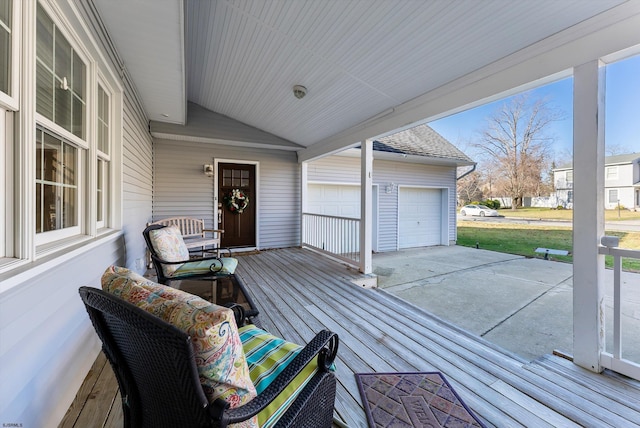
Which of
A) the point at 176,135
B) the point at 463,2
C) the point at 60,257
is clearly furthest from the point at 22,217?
the point at 176,135

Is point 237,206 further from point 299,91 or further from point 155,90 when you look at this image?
point 299,91

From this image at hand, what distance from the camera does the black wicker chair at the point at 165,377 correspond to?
72 cm

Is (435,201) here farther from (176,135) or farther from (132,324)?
(132,324)

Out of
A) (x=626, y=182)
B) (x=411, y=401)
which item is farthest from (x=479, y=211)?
(x=411, y=401)

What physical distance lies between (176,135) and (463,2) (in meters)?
5.24

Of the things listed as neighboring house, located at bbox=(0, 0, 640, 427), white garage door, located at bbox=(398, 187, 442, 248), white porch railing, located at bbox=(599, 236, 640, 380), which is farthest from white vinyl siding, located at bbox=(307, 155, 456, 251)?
white porch railing, located at bbox=(599, 236, 640, 380)

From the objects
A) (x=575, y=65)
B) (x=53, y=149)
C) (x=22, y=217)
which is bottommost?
(x=22, y=217)

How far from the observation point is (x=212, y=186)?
6059 millimetres

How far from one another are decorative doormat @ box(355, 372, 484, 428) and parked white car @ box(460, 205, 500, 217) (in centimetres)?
1287

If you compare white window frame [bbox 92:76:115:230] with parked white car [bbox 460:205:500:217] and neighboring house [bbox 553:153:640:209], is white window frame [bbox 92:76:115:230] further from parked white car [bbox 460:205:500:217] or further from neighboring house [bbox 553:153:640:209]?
parked white car [bbox 460:205:500:217]

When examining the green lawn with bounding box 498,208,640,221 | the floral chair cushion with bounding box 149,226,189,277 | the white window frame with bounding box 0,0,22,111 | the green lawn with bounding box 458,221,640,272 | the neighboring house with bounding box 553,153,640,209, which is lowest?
the green lawn with bounding box 458,221,640,272

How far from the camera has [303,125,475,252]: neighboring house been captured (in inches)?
287

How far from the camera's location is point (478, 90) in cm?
272

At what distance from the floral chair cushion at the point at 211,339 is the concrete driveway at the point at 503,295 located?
322cm
